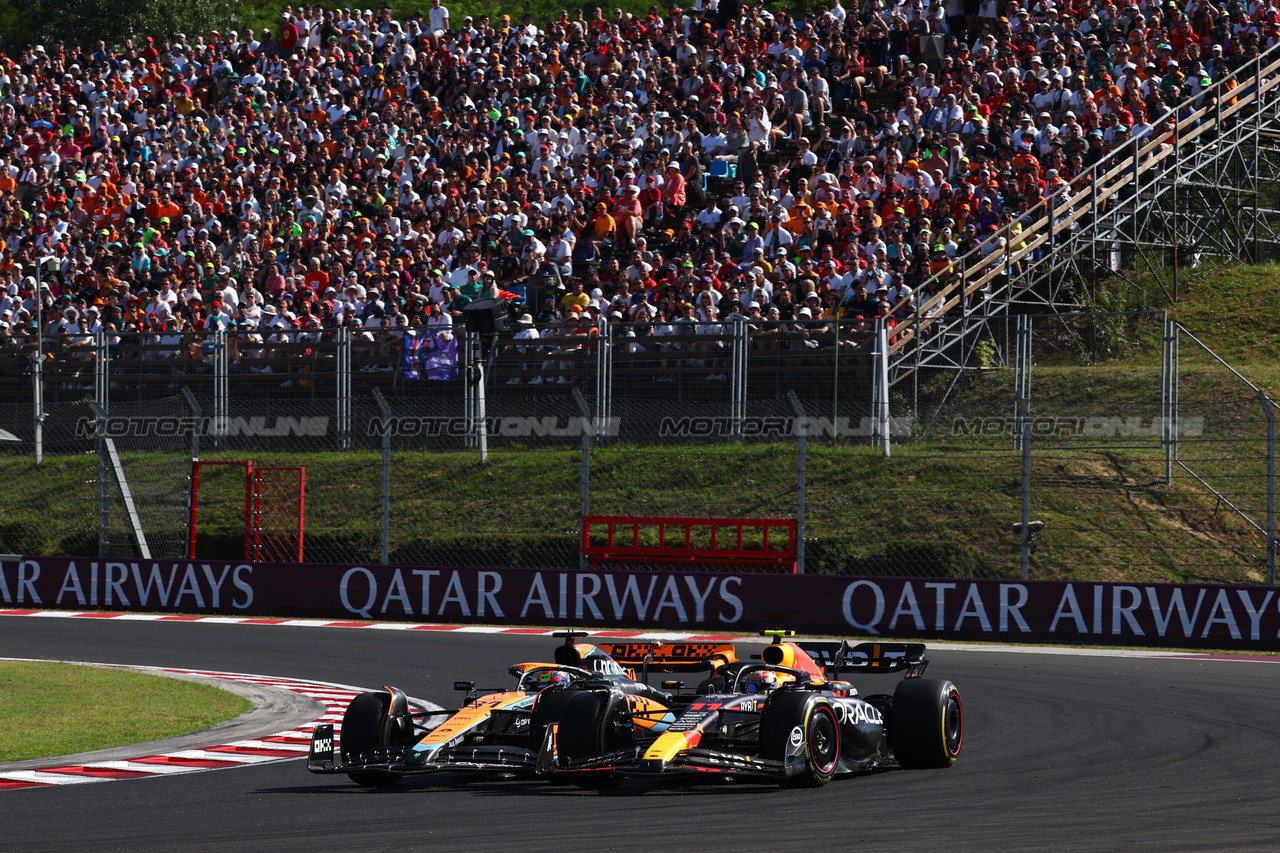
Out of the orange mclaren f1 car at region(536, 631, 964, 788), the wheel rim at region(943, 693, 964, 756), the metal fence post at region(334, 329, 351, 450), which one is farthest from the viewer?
the metal fence post at region(334, 329, 351, 450)

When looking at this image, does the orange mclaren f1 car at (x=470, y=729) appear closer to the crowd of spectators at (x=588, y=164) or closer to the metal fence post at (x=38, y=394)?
the crowd of spectators at (x=588, y=164)

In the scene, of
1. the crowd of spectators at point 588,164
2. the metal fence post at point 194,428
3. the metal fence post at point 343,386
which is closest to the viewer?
the metal fence post at point 194,428

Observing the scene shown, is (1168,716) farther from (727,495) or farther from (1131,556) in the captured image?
(727,495)

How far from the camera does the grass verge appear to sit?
9172 millimetres

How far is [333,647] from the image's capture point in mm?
14539

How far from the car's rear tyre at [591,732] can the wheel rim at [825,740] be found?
860mm

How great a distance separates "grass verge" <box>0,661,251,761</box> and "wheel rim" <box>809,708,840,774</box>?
13.3 ft

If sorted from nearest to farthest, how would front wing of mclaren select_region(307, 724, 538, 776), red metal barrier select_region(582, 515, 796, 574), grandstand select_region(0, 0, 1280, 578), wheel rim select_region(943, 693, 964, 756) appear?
front wing of mclaren select_region(307, 724, 538, 776) < wheel rim select_region(943, 693, 964, 756) < red metal barrier select_region(582, 515, 796, 574) < grandstand select_region(0, 0, 1280, 578)

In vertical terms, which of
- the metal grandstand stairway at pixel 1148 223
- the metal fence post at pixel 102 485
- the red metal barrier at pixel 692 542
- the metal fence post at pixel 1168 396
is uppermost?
the metal grandstand stairway at pixel 1148 223

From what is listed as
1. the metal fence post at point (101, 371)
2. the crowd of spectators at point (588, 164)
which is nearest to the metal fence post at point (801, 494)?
the crowd of spectators at point (588, 164)

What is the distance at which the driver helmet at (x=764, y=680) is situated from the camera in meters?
8.09

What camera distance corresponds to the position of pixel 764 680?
8.14m

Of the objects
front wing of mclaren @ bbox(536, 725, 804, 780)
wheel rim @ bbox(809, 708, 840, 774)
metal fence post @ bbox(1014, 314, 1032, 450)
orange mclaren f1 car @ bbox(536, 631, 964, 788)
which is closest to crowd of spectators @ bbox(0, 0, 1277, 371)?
metal fence post @ bbox(1014, 314, 1032, 450)

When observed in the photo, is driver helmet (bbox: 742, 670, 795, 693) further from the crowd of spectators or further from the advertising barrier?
the crowd of spectators
